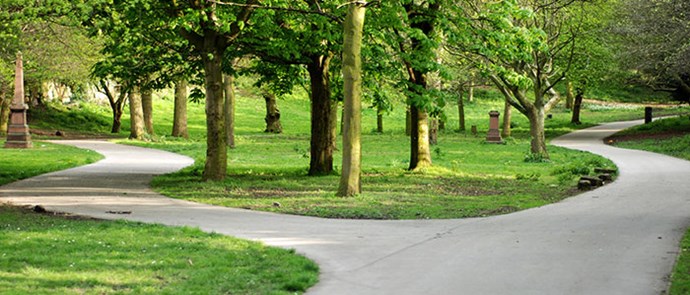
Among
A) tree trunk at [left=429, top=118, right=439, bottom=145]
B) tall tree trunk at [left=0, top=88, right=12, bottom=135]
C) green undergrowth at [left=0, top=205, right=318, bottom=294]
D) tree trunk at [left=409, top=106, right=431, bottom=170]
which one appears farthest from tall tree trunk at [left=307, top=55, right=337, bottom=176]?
tall tree trunk at [left=0, top=88, right=12, bottom=135]

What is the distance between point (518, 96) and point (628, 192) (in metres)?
12.0

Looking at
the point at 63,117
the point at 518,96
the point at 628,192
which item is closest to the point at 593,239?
the point at 628,192

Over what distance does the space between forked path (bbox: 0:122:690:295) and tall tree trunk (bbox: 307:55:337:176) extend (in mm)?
4892

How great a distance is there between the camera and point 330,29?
2047cm

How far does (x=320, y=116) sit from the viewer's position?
23.5 meters

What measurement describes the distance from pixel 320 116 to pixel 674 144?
18.5 meters

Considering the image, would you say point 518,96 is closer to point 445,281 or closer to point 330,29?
point 330,29

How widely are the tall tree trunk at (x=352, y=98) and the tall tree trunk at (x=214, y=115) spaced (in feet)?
15.0

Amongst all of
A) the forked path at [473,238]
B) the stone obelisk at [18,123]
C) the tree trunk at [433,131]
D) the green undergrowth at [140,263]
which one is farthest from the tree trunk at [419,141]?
the stone obelisk at [18,123]

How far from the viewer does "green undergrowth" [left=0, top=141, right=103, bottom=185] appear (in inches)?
935

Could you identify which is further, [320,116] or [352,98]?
[320,116]

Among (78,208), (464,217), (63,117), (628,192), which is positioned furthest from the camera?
(63,117)

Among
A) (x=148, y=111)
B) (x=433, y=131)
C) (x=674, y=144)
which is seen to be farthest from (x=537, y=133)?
(x=148, y=111)

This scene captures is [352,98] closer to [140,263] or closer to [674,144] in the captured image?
[140,263]
